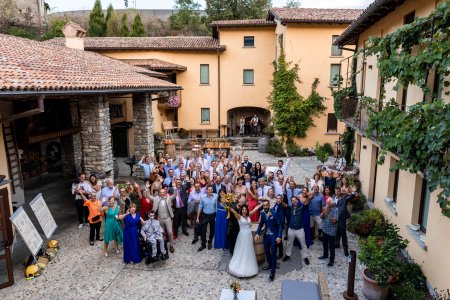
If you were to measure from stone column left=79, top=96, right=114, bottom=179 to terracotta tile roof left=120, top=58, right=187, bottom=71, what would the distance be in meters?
13.0

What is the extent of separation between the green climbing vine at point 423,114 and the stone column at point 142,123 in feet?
39.6

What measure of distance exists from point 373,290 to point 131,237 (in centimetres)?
590

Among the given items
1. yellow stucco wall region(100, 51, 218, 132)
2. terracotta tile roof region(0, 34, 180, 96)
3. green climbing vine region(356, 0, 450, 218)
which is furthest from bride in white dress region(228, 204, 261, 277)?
yellow stucco wall region(100, 51, 218, 132)

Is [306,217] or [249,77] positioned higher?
[249,77]

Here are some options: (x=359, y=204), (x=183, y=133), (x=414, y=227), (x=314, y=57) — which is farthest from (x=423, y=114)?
(x=183, y=133)

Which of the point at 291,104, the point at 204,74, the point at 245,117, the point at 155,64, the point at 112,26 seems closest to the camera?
the point at 291,104

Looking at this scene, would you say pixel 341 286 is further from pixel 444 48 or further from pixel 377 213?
pixel 444 48

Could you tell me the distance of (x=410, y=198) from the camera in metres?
9.39

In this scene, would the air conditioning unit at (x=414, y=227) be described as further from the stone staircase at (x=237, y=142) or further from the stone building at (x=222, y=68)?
the stone staircase at (x=237, y=142)

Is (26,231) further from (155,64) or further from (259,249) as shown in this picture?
(155,64)

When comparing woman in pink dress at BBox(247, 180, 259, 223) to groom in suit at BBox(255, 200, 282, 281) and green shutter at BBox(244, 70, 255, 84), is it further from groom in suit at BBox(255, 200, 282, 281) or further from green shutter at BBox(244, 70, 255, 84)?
green shutter at BBox(244, 70, 255, 84)

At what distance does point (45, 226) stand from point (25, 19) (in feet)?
118

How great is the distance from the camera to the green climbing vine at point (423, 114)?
5578 millimetres

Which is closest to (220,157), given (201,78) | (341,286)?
(341,286)
